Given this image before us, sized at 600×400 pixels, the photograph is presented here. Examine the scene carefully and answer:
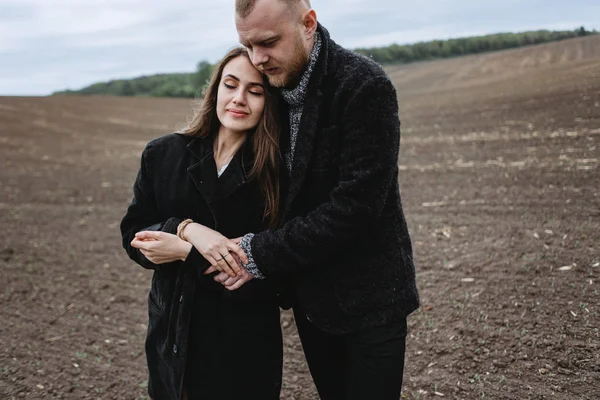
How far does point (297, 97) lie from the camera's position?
2041mm

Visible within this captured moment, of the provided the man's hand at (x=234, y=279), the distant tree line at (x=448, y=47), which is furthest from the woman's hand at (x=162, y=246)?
the distant tree line at (x=448, y=47)

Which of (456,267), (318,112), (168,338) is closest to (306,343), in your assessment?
(168,338)

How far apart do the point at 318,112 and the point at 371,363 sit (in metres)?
0.97

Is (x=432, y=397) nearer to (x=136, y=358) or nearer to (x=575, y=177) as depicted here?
(x=136, y=358)

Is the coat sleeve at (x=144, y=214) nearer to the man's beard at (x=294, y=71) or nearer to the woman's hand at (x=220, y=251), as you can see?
the woman's hand at (x=220, y=251)

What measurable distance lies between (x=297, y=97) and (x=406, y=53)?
4751 cm

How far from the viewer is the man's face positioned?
190 centimetres

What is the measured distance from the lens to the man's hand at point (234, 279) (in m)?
2.08

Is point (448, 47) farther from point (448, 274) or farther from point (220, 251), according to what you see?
point (220, 251)

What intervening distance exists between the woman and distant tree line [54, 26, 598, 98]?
70.9 ft

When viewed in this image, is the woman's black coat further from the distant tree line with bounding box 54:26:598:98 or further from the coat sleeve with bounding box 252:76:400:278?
the distant tree line with bounding box 54:26:598:98

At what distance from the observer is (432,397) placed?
139 inches

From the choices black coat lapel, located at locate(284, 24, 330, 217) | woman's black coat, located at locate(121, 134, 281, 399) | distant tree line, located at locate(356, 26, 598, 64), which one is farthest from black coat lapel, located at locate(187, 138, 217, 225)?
distant tree line, located at locate(356, 26, 598, 64)

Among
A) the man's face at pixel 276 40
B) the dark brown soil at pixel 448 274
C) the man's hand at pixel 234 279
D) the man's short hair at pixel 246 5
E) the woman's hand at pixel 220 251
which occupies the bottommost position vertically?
the dark brown soil at pixel 448 274
